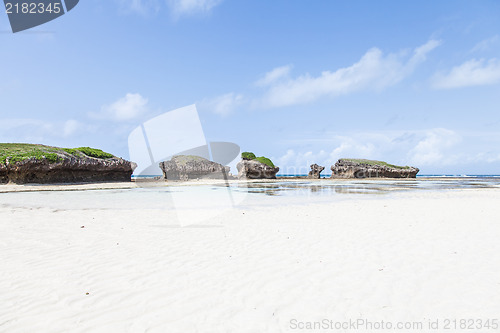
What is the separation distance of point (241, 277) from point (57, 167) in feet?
133

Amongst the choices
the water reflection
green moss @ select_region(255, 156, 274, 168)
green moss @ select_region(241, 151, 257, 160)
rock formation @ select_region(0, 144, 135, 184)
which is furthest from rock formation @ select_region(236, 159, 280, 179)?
rock formation @ select_region(0, 144, 135, 184)

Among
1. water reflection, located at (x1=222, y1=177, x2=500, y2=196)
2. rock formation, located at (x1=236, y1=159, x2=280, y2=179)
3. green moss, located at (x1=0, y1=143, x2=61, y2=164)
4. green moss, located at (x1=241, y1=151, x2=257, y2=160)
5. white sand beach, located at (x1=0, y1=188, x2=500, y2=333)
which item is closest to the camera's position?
white sand beach, located at (x1=0, y1=188, x2=500, y2=333)

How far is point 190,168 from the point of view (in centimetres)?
5962

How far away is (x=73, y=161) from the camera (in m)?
38.4

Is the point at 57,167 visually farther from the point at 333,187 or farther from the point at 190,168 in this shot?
the point at 333,187

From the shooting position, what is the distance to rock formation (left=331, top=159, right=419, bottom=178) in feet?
260

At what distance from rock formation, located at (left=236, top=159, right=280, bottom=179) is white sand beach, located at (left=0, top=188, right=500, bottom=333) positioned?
2123 inches

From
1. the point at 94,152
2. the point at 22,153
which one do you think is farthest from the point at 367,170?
the point at 22,153

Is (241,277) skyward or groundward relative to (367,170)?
groundward

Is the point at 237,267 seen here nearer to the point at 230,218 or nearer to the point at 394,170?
the point at 230,218

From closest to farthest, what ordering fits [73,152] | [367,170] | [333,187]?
[333,187]
[73,152]
[367,170]

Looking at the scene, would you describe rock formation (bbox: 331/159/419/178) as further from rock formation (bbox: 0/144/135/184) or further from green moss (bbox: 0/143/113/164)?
green moss (bbox: 0/143/113/164)

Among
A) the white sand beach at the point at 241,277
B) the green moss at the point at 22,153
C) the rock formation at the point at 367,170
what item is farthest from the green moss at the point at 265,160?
the white sand beach at the point at 241,277

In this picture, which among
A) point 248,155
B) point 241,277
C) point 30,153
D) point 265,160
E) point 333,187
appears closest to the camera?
point 241,277
